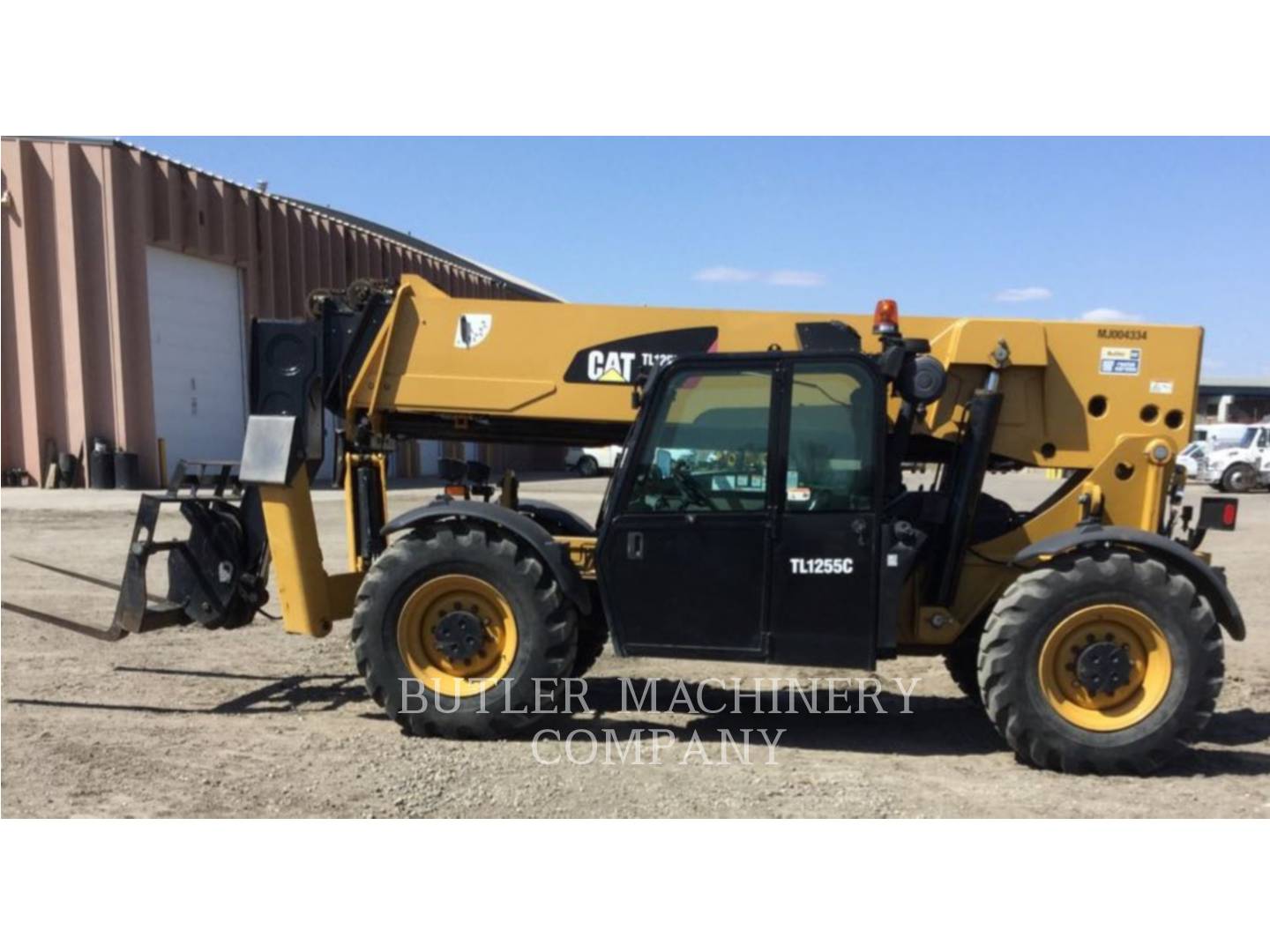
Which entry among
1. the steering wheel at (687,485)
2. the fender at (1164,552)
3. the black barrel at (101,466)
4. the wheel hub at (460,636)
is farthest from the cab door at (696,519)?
the black barrel at (101,466)

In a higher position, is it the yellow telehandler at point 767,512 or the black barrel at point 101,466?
the yellow telehandler at point 767,512

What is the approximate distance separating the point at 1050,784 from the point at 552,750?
2.52 meters

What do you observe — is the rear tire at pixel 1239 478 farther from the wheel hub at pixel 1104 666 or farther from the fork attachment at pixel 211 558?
the fork attachment at pixel 211 558

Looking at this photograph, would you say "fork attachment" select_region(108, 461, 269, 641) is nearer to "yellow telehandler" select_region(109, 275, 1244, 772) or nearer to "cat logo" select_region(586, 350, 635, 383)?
"yellow telehandler" select_region(109, 275, 1244, 772)

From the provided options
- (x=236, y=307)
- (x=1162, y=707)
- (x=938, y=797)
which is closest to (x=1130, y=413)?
(x=1162, y=707)

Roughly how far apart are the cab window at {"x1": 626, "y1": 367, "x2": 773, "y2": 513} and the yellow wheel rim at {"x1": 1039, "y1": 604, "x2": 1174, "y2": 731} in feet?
5.61

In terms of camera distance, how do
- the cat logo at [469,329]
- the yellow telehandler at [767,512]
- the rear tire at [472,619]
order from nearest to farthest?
the yellow telehandler at [767,512], the rear tire at [472,619], the cat logo at [469,329]

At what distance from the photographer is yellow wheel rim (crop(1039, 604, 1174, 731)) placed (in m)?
4.99

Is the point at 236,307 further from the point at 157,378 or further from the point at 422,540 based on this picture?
the point at 422,540

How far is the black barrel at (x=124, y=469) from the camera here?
67.3ft

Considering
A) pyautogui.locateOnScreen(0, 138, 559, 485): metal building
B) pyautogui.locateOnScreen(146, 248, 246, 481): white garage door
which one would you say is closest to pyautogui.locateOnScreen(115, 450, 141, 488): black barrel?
pyautogui.locateOnScreen(0, 138, 559, 485): metal building

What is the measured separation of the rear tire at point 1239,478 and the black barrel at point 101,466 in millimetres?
27740

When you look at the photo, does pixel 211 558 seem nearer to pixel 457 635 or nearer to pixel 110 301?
pixel 457 635

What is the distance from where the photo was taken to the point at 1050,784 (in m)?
4.86
